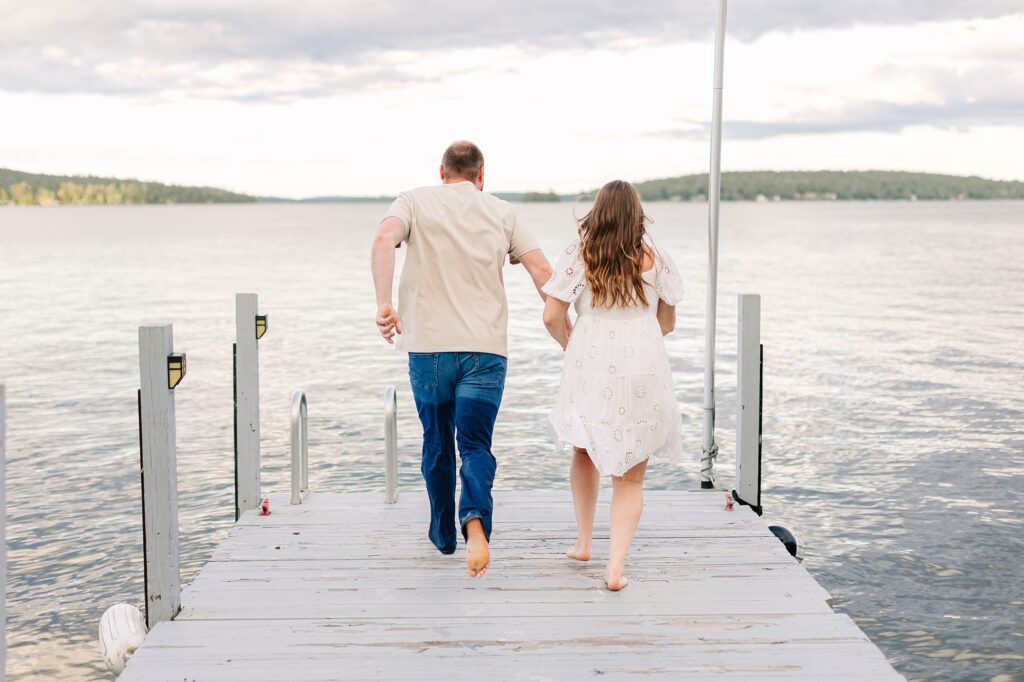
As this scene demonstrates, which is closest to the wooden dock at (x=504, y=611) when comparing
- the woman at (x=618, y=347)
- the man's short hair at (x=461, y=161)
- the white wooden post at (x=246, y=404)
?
the white wooden post at (x=246, y=404)

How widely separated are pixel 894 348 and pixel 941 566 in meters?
15.5

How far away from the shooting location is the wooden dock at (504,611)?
4.07 m

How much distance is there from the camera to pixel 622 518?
4953mm

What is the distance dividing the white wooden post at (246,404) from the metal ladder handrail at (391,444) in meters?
0.79

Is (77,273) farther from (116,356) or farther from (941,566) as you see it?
(941,566)

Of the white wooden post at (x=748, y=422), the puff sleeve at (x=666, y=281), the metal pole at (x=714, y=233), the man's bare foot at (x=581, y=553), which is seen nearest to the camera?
the puff sleeve at (x=666, y=281)

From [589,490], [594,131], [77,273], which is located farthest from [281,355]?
[594,131]

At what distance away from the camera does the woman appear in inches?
185

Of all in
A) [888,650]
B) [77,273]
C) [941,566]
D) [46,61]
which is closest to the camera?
[888,650]

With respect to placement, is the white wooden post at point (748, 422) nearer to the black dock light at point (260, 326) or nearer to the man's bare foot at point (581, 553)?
the man's bare foot at point (581, 553)

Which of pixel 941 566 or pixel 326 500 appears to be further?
pixel 941 566

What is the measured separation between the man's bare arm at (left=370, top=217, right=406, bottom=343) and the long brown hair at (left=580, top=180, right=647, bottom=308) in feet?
2.83

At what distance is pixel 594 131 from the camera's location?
78062mm

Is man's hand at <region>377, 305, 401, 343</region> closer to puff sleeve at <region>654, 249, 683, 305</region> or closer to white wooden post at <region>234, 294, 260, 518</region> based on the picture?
puff sleeve at <region>654, 249, 683, 305</region>
